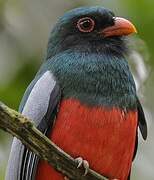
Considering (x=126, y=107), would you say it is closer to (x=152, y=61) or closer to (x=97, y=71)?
(x=97, y=71)

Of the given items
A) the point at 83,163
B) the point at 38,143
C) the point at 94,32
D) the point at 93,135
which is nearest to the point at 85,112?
the point at 93,135

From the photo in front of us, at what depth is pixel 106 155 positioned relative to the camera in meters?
5.89

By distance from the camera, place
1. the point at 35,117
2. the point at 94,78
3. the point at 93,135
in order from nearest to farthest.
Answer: the point at 93,135 → the point at 35,117 → the point at 94,78

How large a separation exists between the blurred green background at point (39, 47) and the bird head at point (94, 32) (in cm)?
28

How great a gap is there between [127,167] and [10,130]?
153cm

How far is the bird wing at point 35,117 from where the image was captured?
19.2 ft

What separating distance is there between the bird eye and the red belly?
0.91 meters

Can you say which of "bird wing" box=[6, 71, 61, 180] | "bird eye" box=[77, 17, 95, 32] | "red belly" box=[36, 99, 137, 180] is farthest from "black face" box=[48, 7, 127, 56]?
"red belly" box=[36, 99, 137, 180]

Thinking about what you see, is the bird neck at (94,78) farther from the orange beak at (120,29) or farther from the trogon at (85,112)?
the orange beak at (120,29)

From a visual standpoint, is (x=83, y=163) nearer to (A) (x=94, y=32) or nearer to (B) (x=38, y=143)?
(B) (x=38, y=143)

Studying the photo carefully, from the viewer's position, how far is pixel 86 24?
21.6ft

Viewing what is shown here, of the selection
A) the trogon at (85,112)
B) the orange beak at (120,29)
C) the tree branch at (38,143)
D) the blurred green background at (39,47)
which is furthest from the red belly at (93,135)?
the orange beak at (120,29)

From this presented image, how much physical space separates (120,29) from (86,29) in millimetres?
295

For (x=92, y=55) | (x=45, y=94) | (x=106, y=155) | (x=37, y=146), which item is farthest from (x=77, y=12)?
(x=37, y=146)
